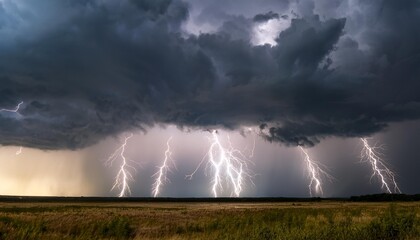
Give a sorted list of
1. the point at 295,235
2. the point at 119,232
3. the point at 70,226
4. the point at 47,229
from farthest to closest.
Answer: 1. the point at 70,226
2. the point at 47,229
3. the point at 119,232
4. the point at 295,235

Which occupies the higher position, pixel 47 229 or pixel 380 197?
pixel 380 197

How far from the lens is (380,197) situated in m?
152

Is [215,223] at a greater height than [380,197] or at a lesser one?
lesser

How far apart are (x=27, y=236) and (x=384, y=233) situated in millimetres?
13262

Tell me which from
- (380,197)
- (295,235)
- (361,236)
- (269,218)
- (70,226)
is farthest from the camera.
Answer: (380,197)

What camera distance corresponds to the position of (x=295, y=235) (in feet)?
43.0

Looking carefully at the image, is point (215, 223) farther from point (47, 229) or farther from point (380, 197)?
point (380, 197)

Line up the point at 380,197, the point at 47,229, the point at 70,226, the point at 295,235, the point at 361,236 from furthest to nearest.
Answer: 1. the point at 380,197
2. the point at 70,226
3. the point at 47,229
4. the point at 361,236
5. the point at 295,235

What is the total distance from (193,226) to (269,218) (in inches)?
202

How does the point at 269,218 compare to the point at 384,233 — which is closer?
the point at 384,233

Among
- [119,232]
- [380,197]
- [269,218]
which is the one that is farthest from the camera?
[380,197]

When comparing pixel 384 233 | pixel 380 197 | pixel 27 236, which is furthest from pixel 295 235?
pixel 380 197

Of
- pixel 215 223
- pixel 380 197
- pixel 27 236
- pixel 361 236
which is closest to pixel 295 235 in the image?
pixel 361 236

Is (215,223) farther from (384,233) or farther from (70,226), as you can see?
(384,233)
